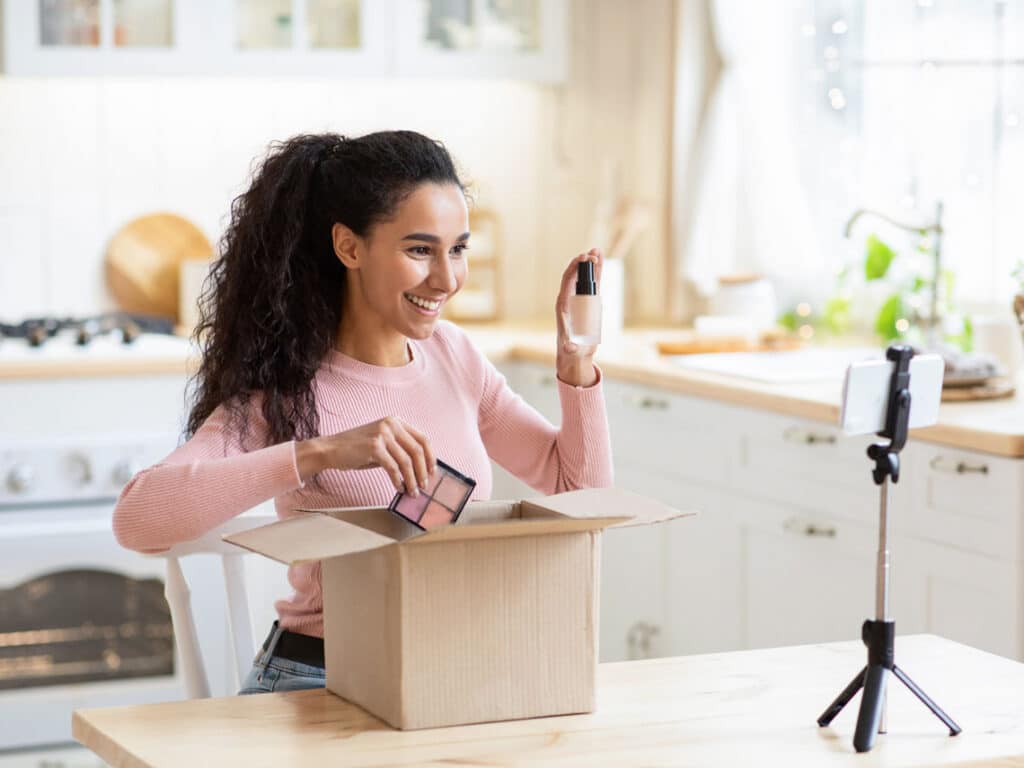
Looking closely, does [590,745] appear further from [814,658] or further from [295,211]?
[295,211]

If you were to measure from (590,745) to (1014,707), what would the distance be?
424mm

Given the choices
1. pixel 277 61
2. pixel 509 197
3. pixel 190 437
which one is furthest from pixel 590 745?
pixel 509 197

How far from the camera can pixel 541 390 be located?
350 centimetres

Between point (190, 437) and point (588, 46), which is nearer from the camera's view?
point (190, 437)

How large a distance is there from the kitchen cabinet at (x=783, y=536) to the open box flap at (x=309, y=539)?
4.18 ft

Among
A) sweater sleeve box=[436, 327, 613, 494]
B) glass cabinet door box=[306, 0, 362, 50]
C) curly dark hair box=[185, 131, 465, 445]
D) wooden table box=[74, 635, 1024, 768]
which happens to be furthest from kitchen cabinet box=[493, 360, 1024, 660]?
curly dark hair box=[185, 131, 465, 445]

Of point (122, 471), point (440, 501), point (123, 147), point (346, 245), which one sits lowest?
point (122, 471)

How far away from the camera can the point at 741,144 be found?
386 centimetres

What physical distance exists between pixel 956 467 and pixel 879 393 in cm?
105


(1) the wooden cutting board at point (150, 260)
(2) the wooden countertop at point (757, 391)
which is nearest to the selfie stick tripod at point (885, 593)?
(2) the wooden countertop at point (757, 391)

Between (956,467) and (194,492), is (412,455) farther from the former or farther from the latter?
(956,467)

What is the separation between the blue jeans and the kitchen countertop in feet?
3.44

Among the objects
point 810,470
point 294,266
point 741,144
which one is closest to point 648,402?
point 810,470

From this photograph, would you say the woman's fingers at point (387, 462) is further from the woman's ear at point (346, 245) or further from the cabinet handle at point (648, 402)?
the cabinet handle at point (648, 402)
